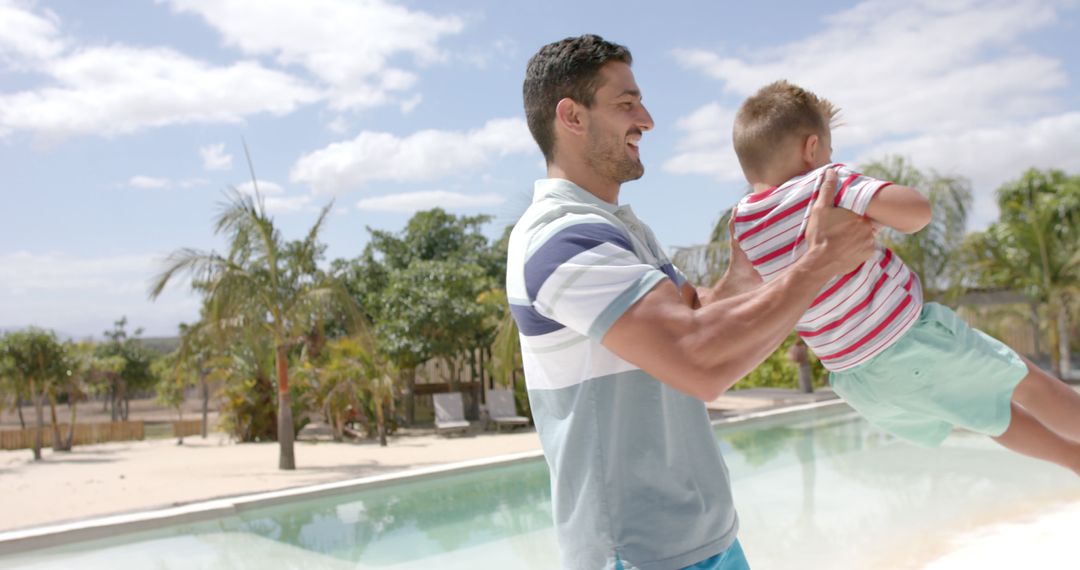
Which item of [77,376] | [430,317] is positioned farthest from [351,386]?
[77,376]

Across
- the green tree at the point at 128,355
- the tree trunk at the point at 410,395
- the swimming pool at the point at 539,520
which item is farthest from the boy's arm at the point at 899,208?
the green tree at the point at 128,355

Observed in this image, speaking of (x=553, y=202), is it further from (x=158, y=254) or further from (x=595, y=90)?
(x=158, y=254)

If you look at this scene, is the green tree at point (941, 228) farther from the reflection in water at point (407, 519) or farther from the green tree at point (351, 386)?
the reflection in water at point (407, 519)

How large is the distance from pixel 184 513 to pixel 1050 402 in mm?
6910

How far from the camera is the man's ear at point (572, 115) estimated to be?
1.42m

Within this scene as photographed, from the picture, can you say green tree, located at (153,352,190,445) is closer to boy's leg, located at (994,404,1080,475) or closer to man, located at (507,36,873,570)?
boy's leg, located at (994,404,1080,475)

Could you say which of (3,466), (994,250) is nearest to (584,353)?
(3,466)

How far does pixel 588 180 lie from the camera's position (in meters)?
1.44

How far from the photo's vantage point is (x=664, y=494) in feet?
4.15

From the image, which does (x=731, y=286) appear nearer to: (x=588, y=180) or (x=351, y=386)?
(x=588, y=180)

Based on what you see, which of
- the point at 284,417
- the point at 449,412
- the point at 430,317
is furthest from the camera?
the point at 430,317

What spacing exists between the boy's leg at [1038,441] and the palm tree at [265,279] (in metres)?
9.21

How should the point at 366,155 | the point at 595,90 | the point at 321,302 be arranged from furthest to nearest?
the point at 366,155 → the point at 321,302 → the point at 595,90

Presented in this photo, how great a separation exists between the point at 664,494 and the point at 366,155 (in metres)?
84.1
